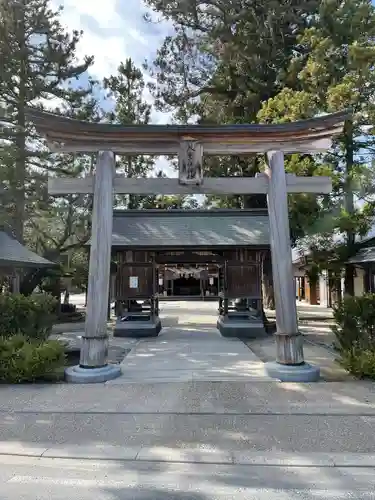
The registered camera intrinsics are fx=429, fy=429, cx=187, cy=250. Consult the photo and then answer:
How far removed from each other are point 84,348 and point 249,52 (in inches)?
644

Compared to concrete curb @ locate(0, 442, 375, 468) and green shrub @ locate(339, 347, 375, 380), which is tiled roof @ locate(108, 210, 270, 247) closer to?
green shrub @ locate(339, 347, 375, 380)

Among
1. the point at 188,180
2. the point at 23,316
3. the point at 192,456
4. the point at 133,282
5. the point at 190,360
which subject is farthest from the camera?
the point at 133,282

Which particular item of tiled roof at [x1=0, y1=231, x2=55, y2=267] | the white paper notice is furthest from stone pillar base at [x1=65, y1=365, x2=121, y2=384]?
the white paper notice

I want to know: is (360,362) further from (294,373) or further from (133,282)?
(133,282)

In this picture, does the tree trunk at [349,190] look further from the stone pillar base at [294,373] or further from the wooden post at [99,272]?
the wooden post at [99,272]

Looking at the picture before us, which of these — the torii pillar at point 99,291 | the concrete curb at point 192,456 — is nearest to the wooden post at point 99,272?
the torii pillar at point 99,291

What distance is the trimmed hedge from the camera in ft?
24.8

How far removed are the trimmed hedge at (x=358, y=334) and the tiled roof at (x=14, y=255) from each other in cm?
919

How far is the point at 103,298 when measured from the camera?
Answer: 26.1ft

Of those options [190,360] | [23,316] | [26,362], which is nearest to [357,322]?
[190,360]

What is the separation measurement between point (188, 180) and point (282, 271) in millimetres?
2498

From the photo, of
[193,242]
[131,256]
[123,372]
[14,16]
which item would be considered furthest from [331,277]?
[14,16]

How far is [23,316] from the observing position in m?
9.20

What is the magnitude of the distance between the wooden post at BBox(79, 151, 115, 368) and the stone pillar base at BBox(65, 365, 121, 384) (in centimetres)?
9
